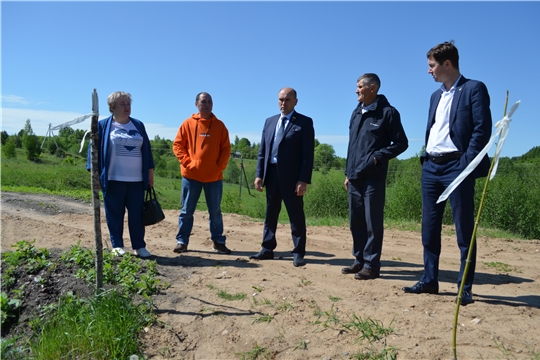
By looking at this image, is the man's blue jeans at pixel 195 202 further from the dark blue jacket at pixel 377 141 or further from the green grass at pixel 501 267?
the green grass at pixel 501 267

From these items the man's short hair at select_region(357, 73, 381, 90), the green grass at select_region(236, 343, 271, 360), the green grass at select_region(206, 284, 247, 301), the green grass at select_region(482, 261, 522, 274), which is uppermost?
the man's short hair at select_region(357, 73, 381, 90)

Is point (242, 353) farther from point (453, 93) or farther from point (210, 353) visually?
point (453, 93)

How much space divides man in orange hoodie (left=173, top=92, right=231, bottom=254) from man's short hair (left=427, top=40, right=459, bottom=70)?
10.2 feet

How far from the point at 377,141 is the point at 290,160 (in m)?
1.24

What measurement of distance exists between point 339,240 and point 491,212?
723 centimetres

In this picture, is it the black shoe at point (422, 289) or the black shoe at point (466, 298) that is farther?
the black shoe at point (422, 289)

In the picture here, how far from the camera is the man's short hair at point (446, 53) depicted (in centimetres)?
432

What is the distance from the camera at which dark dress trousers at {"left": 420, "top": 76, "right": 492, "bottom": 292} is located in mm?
4105

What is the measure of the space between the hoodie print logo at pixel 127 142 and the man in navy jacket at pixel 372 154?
2.72 meters

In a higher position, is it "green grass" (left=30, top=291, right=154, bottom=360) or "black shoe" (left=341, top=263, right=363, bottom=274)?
"black shoe" (left=341, top=263, right=363, bottom=274)

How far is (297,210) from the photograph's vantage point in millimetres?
6027

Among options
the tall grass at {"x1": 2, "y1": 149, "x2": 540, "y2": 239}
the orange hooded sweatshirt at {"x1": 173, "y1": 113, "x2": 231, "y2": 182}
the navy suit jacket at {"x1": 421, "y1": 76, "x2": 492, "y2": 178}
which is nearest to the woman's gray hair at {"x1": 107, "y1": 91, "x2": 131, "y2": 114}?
the orange hooded sweatshirt at {"x1": 173, "y1": 113, "x2": 231, "y2": 182}

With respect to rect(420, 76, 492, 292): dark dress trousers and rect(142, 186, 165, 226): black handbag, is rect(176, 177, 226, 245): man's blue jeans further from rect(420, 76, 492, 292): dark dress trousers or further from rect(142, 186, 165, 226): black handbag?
rect(420, 76, 492, 292): dark dress trousers

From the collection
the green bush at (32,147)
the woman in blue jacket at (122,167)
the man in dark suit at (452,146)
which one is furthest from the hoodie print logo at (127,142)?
the green bush at (32,147)
